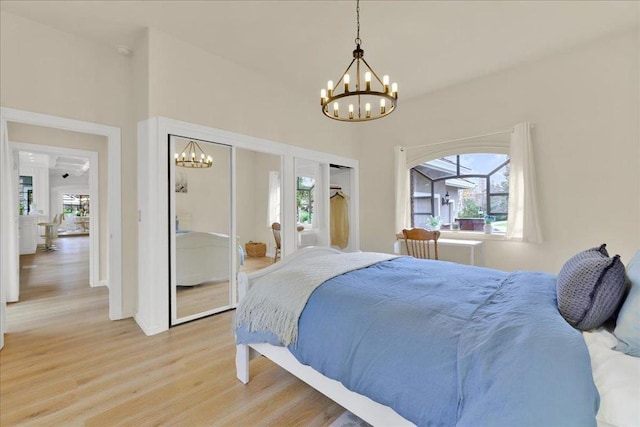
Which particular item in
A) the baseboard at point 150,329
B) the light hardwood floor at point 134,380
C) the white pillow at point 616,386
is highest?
the white pillow at point 616,386

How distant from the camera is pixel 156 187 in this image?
8.97ft

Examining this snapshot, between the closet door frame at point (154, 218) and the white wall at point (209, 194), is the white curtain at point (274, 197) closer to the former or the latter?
the white wall at point (209, 194)

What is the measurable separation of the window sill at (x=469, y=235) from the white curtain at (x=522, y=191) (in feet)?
0.68

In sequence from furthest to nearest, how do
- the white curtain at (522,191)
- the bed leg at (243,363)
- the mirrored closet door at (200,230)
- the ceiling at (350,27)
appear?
the white curtain at (522,191) < the mirrored closet door at (200,230) < the ceiling at (350,27) < the bed leg at (243,363)

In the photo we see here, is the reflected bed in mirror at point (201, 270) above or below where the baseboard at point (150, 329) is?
above

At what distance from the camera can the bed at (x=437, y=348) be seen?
83cm

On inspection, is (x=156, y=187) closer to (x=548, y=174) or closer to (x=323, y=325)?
(x=323, y=325)

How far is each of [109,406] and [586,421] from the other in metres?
2.22

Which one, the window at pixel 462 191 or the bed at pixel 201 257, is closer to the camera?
the bed at pixel 201 257

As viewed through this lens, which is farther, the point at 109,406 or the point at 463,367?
the point at 109,406

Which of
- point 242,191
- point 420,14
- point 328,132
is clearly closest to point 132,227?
point 242,191

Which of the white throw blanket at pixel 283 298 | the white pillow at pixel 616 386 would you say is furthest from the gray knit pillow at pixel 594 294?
the white throw blanket at pixel 283 298

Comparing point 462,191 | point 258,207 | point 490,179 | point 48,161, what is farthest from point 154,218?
point 48,161

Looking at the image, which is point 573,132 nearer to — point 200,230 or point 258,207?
point 258,207
